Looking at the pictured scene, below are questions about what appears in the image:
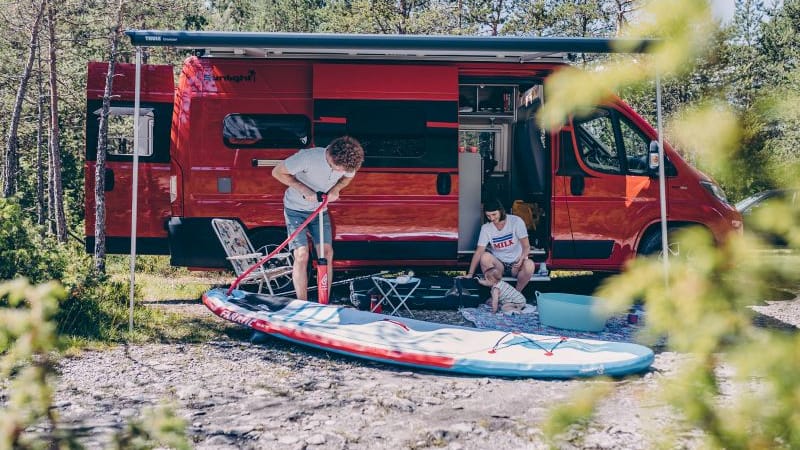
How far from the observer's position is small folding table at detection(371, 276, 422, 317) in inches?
277

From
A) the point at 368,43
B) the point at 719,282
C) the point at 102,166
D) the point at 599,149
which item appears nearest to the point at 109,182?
the point at 102,166

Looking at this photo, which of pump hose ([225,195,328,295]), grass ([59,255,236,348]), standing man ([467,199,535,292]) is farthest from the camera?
standing man ([467,199,535,292])

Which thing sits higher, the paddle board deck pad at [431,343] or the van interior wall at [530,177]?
the van interior wall at [530,177]

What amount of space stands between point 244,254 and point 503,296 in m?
2.62

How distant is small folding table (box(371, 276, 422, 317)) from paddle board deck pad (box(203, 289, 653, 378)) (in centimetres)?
77

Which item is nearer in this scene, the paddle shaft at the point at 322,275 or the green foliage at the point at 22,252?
the green foliage at the point at 22,252

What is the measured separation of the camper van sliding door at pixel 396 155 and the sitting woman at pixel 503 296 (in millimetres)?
687

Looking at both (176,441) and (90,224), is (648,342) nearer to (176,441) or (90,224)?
(176,441)

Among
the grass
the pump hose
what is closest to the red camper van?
the grass

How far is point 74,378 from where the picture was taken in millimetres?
4988

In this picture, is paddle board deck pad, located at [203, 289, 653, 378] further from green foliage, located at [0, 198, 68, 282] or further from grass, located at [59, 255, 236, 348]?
green foliage, located at [0, 198, 68, 282]

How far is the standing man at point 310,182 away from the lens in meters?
6.62

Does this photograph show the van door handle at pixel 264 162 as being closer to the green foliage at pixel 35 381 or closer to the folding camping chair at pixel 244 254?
the folding camping chair at pixel 244 254

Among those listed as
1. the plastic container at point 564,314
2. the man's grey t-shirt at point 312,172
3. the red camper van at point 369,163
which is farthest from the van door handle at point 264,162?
the plastic container at point 564,314
